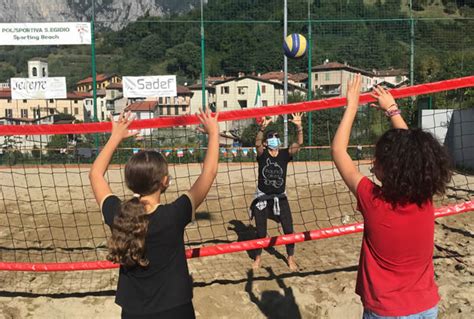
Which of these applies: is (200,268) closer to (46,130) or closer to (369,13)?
(46,130)

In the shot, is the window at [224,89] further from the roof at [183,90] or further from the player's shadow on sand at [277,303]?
the player's shadow on sand at [277,303]

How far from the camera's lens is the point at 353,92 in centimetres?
220

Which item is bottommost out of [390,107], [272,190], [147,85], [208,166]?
[272,190]

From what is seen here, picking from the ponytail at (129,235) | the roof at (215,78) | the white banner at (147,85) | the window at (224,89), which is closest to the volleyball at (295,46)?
the white banner at (147,85)

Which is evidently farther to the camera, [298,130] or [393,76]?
[393,76]

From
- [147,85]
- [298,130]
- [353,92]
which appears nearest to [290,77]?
[147,85]

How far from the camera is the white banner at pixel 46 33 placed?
13734 mm

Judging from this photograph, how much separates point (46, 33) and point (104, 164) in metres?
13.2

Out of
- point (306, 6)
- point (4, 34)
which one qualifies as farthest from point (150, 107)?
point (306, 6)

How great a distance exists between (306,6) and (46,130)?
14077 mm

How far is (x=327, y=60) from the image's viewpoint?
1869cm

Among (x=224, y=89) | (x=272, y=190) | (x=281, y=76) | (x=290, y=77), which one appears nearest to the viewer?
(x=272, y=190)

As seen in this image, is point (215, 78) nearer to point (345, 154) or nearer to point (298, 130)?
point (298, 130)

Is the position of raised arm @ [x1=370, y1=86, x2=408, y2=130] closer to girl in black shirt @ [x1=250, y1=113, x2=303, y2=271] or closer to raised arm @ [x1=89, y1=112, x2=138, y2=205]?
raised arm @ [x1=89, y1=112, x2=138, y2=205]
